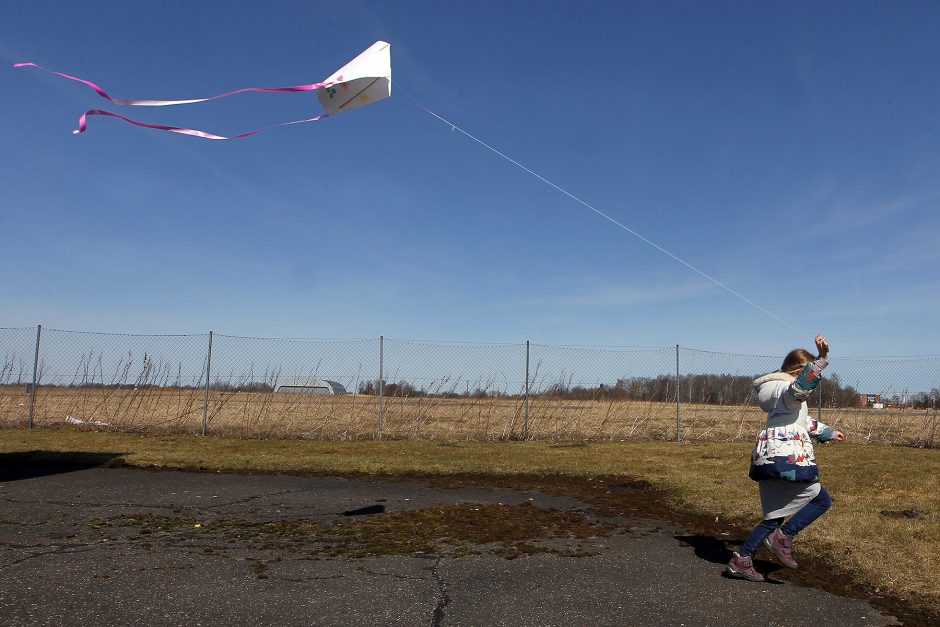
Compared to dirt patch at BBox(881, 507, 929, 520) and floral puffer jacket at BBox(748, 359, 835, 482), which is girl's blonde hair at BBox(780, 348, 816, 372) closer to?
floral puffer jacket at BBox(748, 359, 835, 482)

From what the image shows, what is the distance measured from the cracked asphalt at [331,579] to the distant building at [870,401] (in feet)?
41.2

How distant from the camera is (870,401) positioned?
55.7 ft

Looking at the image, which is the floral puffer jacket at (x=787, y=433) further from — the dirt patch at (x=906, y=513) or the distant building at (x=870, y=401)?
the distant building at (x=870, y=401)

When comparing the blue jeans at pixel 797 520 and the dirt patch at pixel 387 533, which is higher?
the blue jeans at pixel 797 520

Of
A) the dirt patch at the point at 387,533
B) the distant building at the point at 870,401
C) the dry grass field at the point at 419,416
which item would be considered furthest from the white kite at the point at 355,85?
the distant building at the point at 870,401

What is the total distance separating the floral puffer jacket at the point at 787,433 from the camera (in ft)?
14.6

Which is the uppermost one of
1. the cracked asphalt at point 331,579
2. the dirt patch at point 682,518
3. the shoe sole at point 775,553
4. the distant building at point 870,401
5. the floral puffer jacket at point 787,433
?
the distant building at point 870,401

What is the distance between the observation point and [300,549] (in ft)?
17.0

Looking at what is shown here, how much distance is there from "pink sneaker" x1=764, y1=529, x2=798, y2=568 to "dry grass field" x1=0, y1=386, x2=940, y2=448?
10118 mm

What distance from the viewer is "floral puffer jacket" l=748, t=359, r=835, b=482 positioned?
4438 mm

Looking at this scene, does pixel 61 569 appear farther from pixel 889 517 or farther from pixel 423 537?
pixel 889 517

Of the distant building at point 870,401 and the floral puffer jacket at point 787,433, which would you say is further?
the distant building at point 870,401

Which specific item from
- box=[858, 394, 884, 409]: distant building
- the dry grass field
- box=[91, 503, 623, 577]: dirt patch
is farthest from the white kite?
box=[858, 394, 884, 409]: distant building

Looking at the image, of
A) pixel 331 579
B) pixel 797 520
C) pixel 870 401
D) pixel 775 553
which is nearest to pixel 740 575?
pixel 775 553
